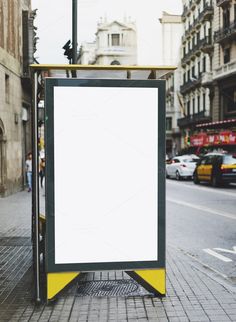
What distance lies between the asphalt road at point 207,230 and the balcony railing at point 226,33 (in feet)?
87.1

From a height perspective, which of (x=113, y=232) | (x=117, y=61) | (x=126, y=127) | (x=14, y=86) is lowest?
(x=113, y=232)

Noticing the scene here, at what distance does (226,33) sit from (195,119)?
45.6ft

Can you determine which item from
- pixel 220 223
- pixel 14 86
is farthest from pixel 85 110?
pixel 14 86

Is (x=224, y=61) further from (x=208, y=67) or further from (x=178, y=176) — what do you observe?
(x=178, y=176)

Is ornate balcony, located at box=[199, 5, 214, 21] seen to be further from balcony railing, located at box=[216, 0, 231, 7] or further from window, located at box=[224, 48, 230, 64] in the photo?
window, located at box=[224, 48, 230, 64]

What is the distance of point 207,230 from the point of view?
10523 millimetres

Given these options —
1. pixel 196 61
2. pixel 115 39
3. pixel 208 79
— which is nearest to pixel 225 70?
pixel 208 79

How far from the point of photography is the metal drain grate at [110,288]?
18.6ft

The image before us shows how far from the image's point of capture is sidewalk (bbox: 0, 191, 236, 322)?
16.0 ft

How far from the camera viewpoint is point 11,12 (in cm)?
1916

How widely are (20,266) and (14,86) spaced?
13871 millimetres

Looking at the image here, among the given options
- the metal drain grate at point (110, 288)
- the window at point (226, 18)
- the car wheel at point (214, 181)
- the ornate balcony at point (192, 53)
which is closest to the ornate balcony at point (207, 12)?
Answer: the window at point (226, 18)

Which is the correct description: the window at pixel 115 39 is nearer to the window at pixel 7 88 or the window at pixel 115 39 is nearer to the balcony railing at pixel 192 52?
the balcony railing at pixel 192 52

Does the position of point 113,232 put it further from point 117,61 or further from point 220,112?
point 117,61
